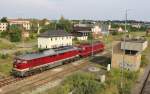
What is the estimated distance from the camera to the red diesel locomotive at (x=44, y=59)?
34.3 m

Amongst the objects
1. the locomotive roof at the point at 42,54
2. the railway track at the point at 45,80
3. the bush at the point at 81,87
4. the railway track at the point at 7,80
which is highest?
the locomotive roof at the point at 42,54

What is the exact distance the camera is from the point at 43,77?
35688 millimetres

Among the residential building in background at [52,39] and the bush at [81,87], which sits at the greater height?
the residential building in background at [52,39]

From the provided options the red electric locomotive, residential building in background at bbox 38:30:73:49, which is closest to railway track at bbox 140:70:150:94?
the red electric locomotive

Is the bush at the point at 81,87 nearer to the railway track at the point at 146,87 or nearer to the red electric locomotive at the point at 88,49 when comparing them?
the railway track at the point at 146,87

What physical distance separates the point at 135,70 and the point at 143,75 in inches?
61.7

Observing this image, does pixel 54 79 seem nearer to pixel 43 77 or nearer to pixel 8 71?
→ pixel 43 77

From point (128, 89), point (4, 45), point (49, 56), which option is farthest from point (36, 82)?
point (4, 45)

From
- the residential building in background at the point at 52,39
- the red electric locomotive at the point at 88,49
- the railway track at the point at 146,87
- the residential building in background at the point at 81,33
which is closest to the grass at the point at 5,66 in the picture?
the red electric locomotive at the point at 88,49

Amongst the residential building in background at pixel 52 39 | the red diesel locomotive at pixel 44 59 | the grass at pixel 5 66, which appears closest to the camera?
the red diesel locomotive at pixel 44 59

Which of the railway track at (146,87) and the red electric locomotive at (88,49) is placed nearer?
the railway track at (146,87)

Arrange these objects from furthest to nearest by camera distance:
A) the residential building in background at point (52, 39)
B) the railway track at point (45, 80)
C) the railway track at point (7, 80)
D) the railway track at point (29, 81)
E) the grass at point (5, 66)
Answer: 1. the residential building in background at point (52, 39)
2. the grass at point (5, 66)
3. the railway track at point (7, 80)
4. the railway track at point (29, 81)
5. the railway track at point (45, 80)

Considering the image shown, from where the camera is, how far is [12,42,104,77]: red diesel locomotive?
34.3 metres

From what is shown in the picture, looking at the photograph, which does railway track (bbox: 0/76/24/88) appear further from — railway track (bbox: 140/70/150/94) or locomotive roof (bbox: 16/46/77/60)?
railway track (bbox: 140/70/150/94)
